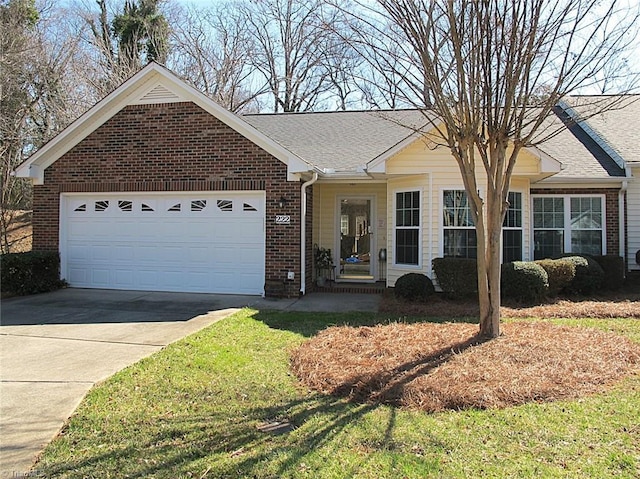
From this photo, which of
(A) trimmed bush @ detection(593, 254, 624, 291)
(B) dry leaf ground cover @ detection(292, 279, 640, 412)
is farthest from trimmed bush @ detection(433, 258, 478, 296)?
(A) trimmed bush @ detection(593, 254, 624, 291)

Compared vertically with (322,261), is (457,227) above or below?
above

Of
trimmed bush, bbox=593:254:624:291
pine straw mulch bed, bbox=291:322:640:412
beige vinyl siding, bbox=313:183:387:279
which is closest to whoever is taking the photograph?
pine straw mulch bed, bbox=291:322:640:412

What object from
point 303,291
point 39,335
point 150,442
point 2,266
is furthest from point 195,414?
point 2,266

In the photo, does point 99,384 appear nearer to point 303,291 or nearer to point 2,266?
point 303,291

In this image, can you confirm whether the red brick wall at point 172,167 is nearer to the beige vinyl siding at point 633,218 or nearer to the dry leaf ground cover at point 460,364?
the dry leaf ground cover at point 460,364

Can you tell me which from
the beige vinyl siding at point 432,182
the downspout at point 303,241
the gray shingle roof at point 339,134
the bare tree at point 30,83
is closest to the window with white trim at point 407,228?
the beige vinyl siding at point 432,182

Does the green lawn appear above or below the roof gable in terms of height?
below

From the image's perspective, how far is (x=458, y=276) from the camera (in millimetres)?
9680

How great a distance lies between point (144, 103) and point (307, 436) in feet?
31.8

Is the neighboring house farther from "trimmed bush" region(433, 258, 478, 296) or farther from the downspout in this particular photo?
"trimmed bush" region(433, 258, 478, 296)

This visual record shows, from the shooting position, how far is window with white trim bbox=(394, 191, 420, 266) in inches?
422

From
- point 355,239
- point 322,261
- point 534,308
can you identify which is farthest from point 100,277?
point 534,308

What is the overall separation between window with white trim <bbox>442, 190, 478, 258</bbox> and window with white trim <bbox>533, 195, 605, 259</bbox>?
→ 2.69 metres

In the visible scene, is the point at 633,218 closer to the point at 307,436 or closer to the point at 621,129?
the point at 621,129
